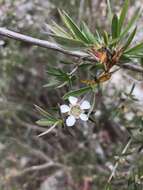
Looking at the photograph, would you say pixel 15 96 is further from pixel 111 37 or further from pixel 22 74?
pixel 111 37

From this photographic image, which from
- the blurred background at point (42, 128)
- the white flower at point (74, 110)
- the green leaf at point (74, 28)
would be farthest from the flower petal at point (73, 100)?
the blurred background at point (42, 128)

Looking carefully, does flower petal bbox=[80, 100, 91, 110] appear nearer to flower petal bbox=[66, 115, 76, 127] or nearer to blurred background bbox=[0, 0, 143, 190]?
flower petal bbox=[66, 115, 76, 127]

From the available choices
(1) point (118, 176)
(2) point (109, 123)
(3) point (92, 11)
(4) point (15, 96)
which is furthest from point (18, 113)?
(1) point (118, 176)

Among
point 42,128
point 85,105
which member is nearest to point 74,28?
point 85,105

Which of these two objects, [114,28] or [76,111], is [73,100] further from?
[114,28]

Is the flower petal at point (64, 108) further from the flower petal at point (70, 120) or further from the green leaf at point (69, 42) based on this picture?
the green leaf at point (69, 42)
